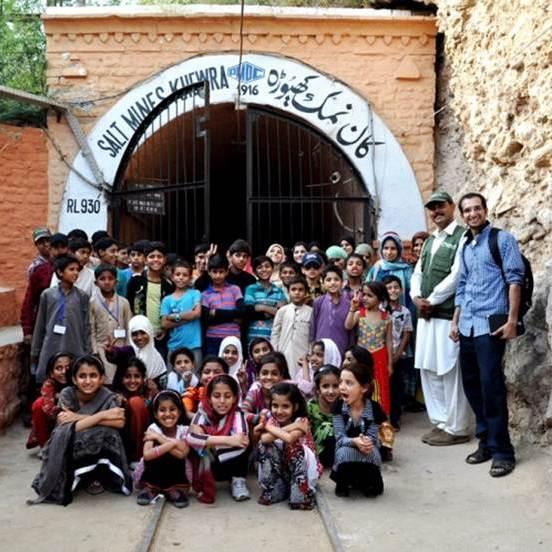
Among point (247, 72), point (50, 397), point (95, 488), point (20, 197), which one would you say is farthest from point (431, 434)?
point (20, 197)

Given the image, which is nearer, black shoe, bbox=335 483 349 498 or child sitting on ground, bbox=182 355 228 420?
black shoe, bbox=335 483 349 498

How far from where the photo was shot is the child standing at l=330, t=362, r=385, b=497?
3.96m

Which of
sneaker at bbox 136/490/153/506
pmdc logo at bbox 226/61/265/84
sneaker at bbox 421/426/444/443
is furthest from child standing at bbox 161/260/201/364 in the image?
pmdc logo at bbox 226/61/265/84

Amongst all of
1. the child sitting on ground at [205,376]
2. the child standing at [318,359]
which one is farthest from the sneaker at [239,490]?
the child standing at [318,359]

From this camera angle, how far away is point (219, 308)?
542cm

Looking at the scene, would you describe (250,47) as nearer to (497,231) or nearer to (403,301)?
(403,301)

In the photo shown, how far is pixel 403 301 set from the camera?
5770mm

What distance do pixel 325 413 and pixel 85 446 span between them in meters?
1.49

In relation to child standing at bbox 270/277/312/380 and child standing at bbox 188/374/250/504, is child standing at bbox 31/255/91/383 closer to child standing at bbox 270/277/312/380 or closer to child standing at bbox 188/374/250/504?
child standing at bbox 188/374/250/504

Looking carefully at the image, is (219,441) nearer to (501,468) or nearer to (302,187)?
(501,468)

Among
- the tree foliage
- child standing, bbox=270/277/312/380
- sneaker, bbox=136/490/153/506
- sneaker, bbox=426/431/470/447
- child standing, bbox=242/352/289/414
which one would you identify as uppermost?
the tree foliage

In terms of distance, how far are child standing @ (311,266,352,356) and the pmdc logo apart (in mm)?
3334

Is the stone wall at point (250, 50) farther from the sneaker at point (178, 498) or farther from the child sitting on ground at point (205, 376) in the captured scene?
the sneaker at point (178, 498)

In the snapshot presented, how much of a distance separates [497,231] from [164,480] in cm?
249
